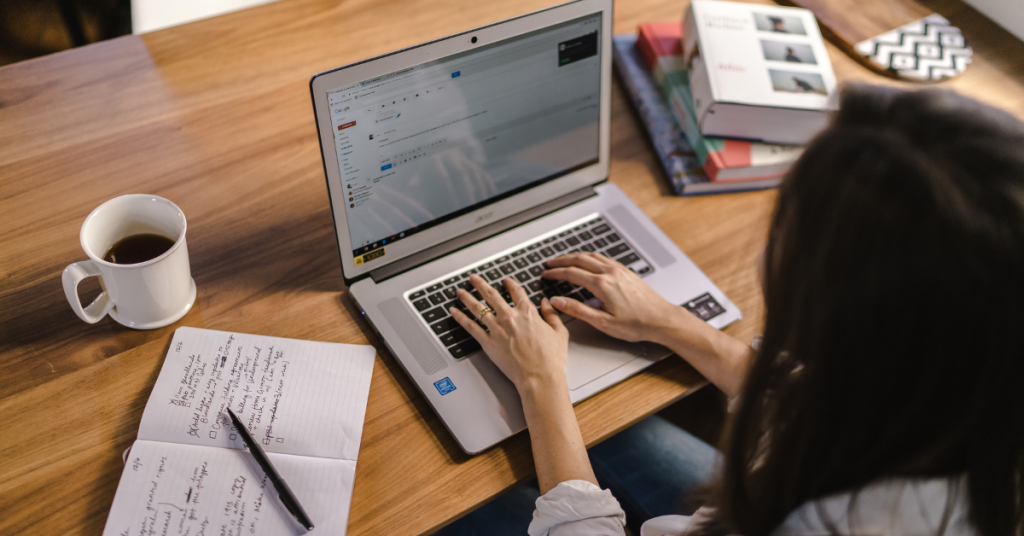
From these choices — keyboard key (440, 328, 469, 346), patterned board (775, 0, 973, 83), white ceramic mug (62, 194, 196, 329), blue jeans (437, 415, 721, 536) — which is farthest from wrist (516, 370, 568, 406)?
patterned board (775, 0, 973, 83)

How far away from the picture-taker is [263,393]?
2.49 ft

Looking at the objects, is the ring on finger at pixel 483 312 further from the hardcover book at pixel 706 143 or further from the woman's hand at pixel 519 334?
the hardcover book at pixel 706 143

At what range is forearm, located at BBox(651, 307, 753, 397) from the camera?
81cm

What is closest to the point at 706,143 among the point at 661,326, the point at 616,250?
the point at 616,250

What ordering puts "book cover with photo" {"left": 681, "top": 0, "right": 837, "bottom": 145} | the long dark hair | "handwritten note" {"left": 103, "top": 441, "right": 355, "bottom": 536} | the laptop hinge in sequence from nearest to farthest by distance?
the long dark hair, "handwritten note" {"left": 103, "top": 441, "right": 355, "bottom": 536}, the laptop hinge, "book cover with photo" {"left": 681, "top": 0, "right": 837, "bottom": 145}

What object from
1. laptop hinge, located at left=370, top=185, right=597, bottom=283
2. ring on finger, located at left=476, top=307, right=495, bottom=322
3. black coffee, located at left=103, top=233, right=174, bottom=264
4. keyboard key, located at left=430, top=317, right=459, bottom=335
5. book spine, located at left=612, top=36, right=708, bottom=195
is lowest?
keyboard key, located at left=430, top=317, right=459, bottom=335

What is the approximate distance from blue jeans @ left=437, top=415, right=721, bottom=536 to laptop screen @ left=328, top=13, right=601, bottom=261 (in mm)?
389

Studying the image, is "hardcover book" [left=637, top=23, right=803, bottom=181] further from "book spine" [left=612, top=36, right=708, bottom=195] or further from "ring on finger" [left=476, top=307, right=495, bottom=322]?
"ring on finger" [left=476, top=307, right=495, bottom=322]

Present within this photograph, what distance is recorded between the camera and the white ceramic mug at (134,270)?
730 mm

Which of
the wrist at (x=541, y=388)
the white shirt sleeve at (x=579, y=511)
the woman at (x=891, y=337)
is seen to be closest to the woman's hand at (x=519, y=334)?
the wrist at (x=541, y=388)

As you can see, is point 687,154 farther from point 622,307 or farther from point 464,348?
point 464,348

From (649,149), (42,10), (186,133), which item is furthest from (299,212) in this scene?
(42,10)

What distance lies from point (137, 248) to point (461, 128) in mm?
411

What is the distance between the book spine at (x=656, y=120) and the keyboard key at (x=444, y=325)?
1.46ft
